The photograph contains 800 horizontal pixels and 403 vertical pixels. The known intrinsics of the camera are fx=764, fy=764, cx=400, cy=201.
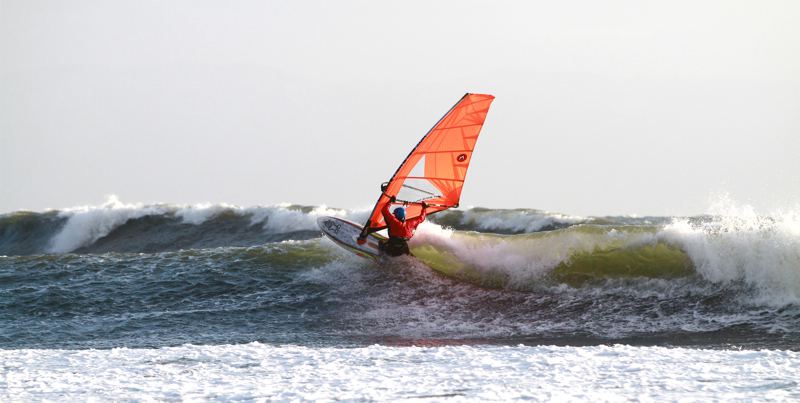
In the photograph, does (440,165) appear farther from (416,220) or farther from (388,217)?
→ (388,217)

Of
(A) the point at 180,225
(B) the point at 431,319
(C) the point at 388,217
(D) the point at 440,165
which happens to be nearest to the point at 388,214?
(C) the point at 388,217

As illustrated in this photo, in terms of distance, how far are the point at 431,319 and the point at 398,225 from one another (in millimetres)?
2169

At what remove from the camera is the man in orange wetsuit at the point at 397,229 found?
1210 centimetres

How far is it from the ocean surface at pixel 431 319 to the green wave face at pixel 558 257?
0.03 metres

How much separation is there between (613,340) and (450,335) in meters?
1.96

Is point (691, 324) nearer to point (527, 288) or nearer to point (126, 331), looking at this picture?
point (527, 288)

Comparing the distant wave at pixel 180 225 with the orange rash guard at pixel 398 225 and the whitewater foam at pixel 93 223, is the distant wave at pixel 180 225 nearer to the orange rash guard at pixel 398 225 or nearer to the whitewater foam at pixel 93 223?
the whitewater foam at pixel 93 223

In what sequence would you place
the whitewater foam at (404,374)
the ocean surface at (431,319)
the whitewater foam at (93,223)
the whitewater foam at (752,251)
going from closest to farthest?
the whitewater foam at (404,374)
the ocean surface at (431,319)
the whitewater foam at (752,251)
the whitewater foam at (93,223)

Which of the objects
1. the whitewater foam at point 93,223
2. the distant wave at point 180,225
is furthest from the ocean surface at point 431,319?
the whitewater foam at point 93,223

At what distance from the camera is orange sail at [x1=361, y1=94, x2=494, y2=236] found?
41.1 feet

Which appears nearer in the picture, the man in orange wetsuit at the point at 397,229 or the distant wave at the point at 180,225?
the man in orange wetsuit at the point at 397,229

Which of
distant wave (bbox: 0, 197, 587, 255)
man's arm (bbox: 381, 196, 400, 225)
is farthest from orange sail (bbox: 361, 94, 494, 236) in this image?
distant wave (bbox: 0, 197, 587, 255)

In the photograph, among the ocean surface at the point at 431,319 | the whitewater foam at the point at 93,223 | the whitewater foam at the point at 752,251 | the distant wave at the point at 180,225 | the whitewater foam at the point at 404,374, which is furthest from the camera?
the whitewater foam at the point at 93,223

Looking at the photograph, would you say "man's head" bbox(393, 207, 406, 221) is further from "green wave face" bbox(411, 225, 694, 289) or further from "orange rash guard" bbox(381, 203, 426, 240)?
"green wave face" bbox(411, 225, 694, 289)
